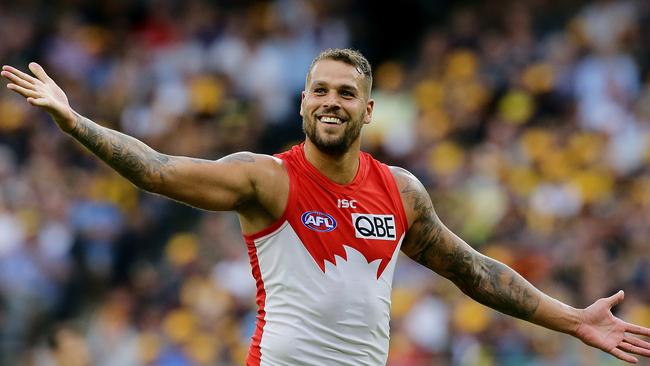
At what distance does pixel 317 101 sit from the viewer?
19.9 ft

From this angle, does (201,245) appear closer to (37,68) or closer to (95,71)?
(95,71)

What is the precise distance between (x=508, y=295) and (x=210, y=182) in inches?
76.1

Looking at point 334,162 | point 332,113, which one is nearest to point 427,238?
point 334,162

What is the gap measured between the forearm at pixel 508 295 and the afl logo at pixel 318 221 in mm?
1026

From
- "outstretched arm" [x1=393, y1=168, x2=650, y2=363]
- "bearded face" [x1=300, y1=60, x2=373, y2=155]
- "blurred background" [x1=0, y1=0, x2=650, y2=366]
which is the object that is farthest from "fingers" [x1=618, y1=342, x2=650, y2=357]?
"blurred background" [x1=0, y1=0, x2=650, y2=366]

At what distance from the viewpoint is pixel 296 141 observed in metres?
16.1

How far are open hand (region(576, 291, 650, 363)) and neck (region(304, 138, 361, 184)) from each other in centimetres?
160

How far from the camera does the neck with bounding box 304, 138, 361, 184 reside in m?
6.15

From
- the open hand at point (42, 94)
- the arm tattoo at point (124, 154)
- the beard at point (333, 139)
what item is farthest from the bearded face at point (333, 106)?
the open hand at point (42, 94)

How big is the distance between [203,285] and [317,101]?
816 centimetres

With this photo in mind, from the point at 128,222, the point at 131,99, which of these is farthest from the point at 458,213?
the point at 131,99

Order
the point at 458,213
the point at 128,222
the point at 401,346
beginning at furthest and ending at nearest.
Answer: the point at 128,222 → the point at 458,213 → the point at 401,346

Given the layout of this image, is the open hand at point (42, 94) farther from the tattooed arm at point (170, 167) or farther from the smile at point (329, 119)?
the smile at point (329, 119)

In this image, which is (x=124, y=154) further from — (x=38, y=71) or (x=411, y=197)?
(x=411, y=197)
